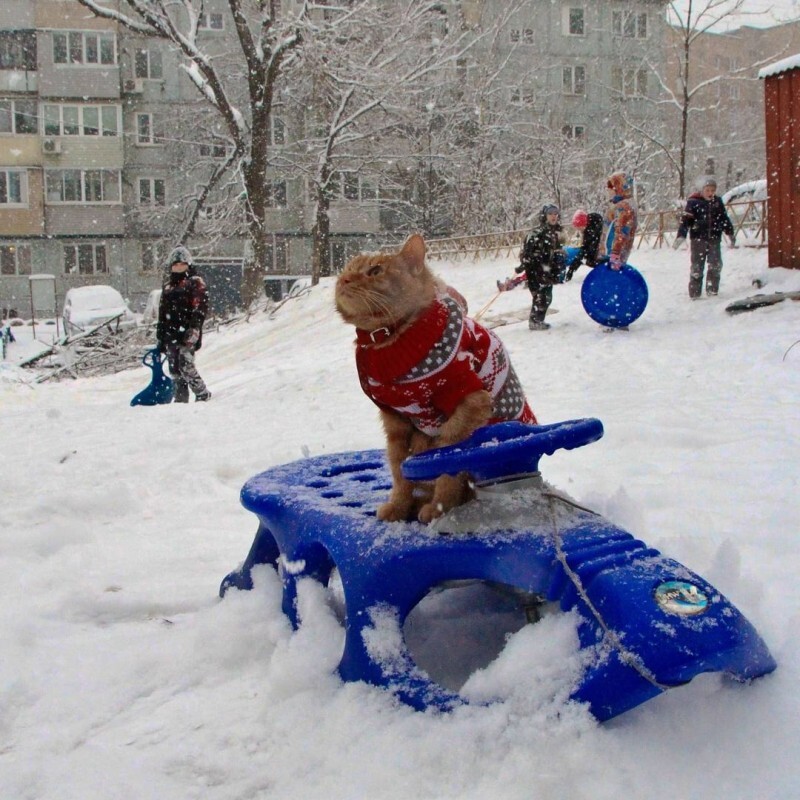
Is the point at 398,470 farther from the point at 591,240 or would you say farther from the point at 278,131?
the point at 278,131

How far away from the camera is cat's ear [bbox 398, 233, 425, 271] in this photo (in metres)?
2.55

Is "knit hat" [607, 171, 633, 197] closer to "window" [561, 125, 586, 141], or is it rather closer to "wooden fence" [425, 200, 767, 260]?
"wooden fence" [425, 200, 767, 260]

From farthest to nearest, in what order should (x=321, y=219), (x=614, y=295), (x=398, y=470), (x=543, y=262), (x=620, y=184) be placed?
(x=321, y=219) < (x=543, y=262) < (x=620, y=184) < (x=614, y=295) < (x=398, y=470)

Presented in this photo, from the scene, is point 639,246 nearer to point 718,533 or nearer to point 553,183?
point 553,183

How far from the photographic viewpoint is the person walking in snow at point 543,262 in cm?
1076

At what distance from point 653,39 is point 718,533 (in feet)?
122

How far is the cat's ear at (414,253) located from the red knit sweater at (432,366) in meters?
0.14

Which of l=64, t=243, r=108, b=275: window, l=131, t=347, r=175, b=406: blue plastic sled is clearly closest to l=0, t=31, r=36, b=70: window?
l=64, t=243, r=108, b=275: window

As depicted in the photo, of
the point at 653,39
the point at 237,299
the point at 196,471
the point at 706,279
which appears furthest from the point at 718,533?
the point at 653,39

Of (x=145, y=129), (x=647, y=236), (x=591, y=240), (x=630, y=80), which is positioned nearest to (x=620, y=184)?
(x=591, y=240)

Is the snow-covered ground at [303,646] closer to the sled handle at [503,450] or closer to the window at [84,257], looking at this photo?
the sled handle at [503,450]

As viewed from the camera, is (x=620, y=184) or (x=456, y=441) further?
(x=620, y=184)

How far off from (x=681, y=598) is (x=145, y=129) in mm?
35237

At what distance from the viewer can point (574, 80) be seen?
34750mm
